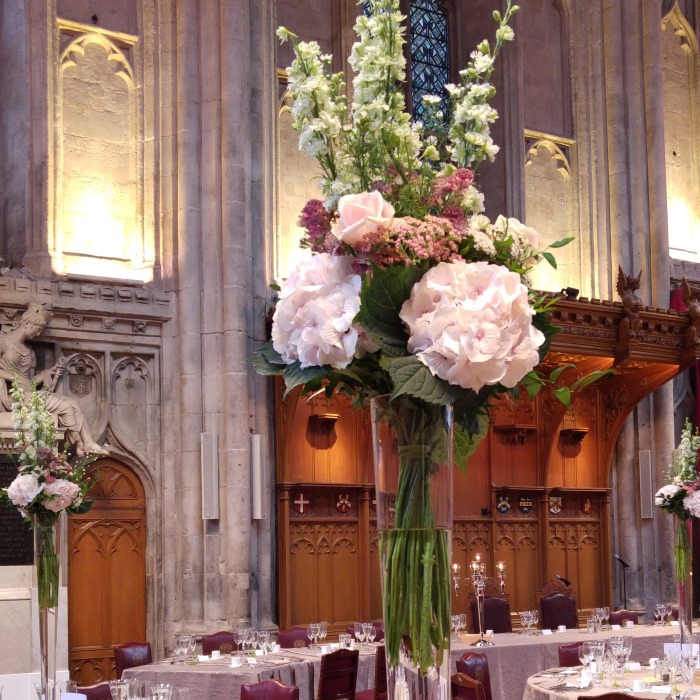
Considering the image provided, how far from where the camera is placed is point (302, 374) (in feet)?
7.77

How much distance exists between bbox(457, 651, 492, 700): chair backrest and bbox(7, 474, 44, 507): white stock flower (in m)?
2.72

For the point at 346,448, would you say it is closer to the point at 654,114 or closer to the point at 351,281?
the point at 654,114

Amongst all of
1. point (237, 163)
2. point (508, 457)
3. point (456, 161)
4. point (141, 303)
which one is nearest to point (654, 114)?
point (508, 457)

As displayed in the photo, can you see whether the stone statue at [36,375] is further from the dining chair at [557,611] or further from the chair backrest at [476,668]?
the chair backrest at [476,668]

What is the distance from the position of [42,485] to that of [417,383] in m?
5.22

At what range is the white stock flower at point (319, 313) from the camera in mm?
2287

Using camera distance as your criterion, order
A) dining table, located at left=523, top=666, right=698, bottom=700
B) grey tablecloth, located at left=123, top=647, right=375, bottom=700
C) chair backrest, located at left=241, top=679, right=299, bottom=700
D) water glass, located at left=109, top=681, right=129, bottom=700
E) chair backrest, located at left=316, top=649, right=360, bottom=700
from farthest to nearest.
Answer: grey tablecloth, located at left=123, top=647, right=375, bottom=700 < chair backrest, located at left=316, top=649, right=360, bottom=700 < dining table, located at left=523, top=666, right=698, bottom=700 < chair backrest, located at left=241, top=679, right=299, bottom=700 < water glass, located at left=109, top=681, right=129, bottom=700

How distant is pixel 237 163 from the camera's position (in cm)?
1291

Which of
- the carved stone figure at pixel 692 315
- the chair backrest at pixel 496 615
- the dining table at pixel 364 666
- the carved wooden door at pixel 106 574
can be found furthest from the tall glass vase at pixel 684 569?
the carved stone figure at pixel 692 315

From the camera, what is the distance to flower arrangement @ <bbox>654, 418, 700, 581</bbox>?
8773 mm

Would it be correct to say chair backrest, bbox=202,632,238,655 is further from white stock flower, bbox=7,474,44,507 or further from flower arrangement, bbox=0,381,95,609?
white stock flower, bbox=7,474,44,507

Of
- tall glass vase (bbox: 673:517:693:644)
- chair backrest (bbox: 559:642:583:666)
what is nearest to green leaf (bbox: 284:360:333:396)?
chair backrest (bbox: 559:642:583:666)

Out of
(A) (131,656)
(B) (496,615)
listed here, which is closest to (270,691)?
(A) (131,656)

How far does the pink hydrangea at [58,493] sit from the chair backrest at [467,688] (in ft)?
7.83
